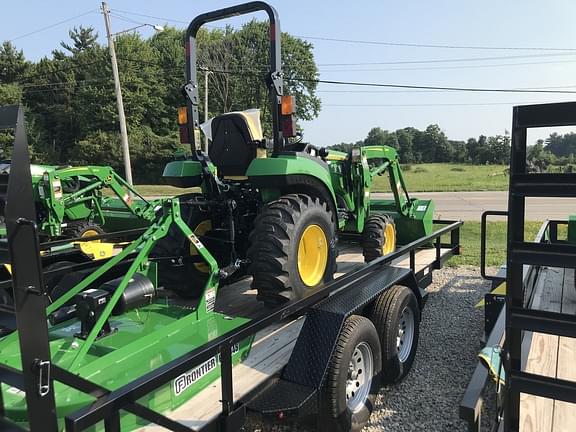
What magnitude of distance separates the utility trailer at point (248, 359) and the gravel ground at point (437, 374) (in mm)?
171

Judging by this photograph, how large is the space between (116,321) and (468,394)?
6.82ft

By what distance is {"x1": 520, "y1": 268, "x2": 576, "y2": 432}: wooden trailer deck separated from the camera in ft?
7.79

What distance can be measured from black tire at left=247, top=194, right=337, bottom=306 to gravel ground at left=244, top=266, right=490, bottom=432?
2.72ft

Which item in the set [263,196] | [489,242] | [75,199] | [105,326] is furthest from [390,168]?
[75,199]

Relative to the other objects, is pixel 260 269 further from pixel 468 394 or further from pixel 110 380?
pixel 468 394

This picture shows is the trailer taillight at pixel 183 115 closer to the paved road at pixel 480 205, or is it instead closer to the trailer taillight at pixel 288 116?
the trailer taillight at pixel 288 116

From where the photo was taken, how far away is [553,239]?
6.03 m

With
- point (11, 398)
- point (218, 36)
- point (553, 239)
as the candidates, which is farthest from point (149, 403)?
point (218, 36)

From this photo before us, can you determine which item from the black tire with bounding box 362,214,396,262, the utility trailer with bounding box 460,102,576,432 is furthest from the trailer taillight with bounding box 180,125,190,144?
the utility trailer with bounding box 460,102,576,432

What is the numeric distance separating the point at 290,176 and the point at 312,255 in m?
0.62

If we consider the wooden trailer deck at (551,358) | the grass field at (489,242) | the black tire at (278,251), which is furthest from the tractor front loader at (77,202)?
the grass field at (489,242)

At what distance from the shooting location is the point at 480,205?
58.9 ft

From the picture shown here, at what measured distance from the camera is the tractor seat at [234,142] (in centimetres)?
387

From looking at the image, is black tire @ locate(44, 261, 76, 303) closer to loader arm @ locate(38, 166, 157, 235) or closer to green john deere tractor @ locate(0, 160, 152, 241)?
loader arm @ locate(38, 166, 157, 235)
